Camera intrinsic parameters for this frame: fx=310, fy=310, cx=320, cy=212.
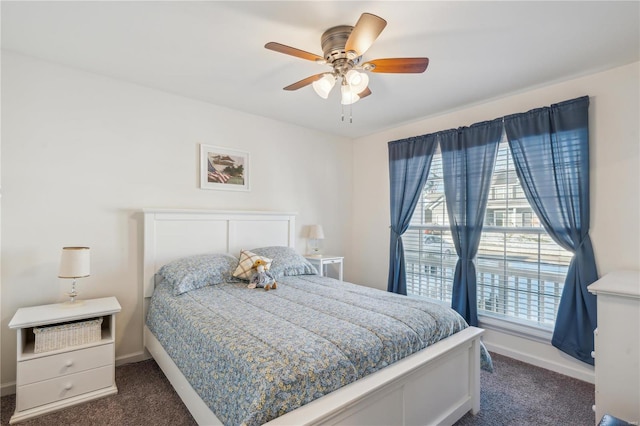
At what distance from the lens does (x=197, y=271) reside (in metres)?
2.61

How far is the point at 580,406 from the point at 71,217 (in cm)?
404

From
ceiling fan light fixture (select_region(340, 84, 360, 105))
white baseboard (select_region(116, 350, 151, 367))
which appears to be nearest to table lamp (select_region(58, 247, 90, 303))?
white baseboard (select_region(116, 350, 151, 367))

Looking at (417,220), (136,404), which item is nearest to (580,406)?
(417,220)

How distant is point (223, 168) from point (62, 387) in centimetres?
217

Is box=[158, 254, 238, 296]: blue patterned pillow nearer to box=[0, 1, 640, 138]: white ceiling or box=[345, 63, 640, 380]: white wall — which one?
box=[0, 1, 640, 138]: white ceiling

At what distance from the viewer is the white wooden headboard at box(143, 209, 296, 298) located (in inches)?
109

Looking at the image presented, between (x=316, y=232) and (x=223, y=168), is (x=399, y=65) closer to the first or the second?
(x=223, y=168)

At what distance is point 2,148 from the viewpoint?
2.24 meters

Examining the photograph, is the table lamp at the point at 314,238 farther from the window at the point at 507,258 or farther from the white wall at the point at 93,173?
the window at the point at 507,258

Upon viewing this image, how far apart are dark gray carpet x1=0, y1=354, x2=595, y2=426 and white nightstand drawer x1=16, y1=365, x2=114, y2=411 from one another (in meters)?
0.09

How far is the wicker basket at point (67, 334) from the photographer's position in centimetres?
204

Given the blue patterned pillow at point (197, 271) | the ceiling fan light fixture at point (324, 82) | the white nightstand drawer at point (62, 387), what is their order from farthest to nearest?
the blue patterned pillow at point (197, 271), the ceiling fan light fixture at point (324, 82), the white nightstand drawer at point (62, 387)

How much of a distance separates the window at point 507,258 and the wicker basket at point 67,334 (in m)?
3.26

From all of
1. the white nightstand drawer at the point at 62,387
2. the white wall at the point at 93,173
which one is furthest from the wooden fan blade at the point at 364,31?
the white nightstand drawer at the point at 62,387
